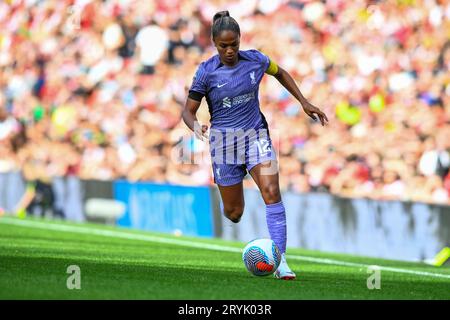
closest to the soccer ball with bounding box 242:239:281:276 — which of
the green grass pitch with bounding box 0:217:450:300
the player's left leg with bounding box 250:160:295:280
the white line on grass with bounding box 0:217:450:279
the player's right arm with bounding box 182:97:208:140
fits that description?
the green grass pitch with bounding box 0:217:450:300

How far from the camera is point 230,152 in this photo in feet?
34.1

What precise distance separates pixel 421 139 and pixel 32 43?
32.0 feet

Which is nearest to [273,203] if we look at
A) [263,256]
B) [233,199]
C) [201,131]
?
[263,256]

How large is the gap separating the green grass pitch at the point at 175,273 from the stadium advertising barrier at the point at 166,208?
6.48 ft

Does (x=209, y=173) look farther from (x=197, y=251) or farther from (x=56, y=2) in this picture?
(x=56, y=2)

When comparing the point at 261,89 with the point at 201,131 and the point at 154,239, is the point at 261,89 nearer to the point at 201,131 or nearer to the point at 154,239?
the point at 154,239

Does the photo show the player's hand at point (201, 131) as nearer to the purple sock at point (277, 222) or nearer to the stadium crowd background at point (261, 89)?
the purple sock at point (277, 222)

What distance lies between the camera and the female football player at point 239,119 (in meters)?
10.0

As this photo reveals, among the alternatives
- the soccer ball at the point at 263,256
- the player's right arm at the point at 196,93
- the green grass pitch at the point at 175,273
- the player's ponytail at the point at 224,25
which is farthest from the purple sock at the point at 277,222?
the player's ponytail at the point at 224,25

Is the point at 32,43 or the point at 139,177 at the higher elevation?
the point at 32,43
